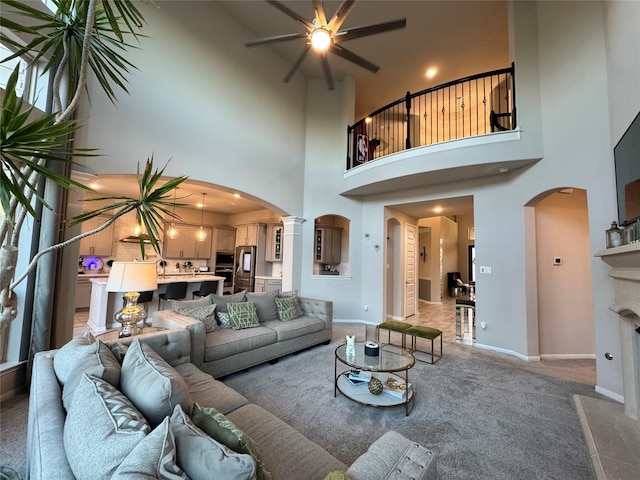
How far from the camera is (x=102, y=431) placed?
2.89 ft

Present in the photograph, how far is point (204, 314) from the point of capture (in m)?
3.13

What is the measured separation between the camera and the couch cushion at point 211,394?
67.3 inches

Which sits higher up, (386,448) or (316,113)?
(316,113)

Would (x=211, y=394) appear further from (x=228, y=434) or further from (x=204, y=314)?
(x=204, y=314)

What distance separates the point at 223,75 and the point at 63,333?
4.23m

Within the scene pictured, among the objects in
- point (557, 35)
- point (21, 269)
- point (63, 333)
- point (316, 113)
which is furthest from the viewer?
point (316, 113)

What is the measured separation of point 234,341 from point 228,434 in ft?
6.92

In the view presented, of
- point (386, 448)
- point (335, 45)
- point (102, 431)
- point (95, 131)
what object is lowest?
point (386, 448)

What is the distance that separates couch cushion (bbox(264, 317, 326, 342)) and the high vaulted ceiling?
2.54 m

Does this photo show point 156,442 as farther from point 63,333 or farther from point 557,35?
point 557,35

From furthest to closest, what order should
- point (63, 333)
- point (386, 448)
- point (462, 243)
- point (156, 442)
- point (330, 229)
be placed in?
point (462, 243) → point (330, 229) → point (63, 333) → point (386, 448) → point (156, 442)

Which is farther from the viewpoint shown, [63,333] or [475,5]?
[475,5]

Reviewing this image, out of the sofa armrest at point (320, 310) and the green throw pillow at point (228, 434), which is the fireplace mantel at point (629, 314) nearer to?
the green throw pillow at point (228, 434)

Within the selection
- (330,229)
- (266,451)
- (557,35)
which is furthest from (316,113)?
(266,451)
